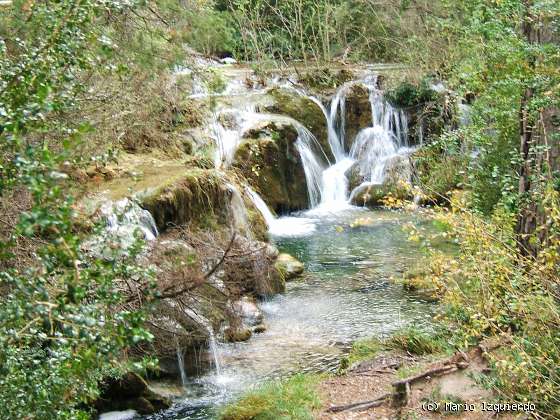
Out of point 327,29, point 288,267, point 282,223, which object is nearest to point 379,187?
point 282,223

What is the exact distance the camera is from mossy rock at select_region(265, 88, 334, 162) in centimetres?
1788

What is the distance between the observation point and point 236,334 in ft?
29.1

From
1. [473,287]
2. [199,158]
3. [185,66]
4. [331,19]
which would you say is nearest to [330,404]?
[473,287]

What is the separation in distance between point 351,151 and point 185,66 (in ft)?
36.9

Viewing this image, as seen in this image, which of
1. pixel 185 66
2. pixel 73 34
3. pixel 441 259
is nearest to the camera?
pixel 73 34

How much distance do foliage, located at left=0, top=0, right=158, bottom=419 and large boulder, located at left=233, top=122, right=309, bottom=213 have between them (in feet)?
36.6

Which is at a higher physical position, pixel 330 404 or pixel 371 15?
pixel 371 15

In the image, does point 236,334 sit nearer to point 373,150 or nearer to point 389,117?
point 373,150

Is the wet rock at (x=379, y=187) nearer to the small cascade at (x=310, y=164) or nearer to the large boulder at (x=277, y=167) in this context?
the small cascade at (x=310, y=164)

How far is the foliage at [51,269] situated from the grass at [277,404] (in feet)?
9.75

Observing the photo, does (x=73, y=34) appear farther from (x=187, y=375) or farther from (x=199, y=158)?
(x=199, y=158)

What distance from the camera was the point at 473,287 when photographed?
6.06 meters

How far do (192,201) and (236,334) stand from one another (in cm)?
248

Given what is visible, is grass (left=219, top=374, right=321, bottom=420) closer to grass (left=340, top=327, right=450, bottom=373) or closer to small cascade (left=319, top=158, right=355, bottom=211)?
grass (left=340, top=327, right=450, bottom=373)
